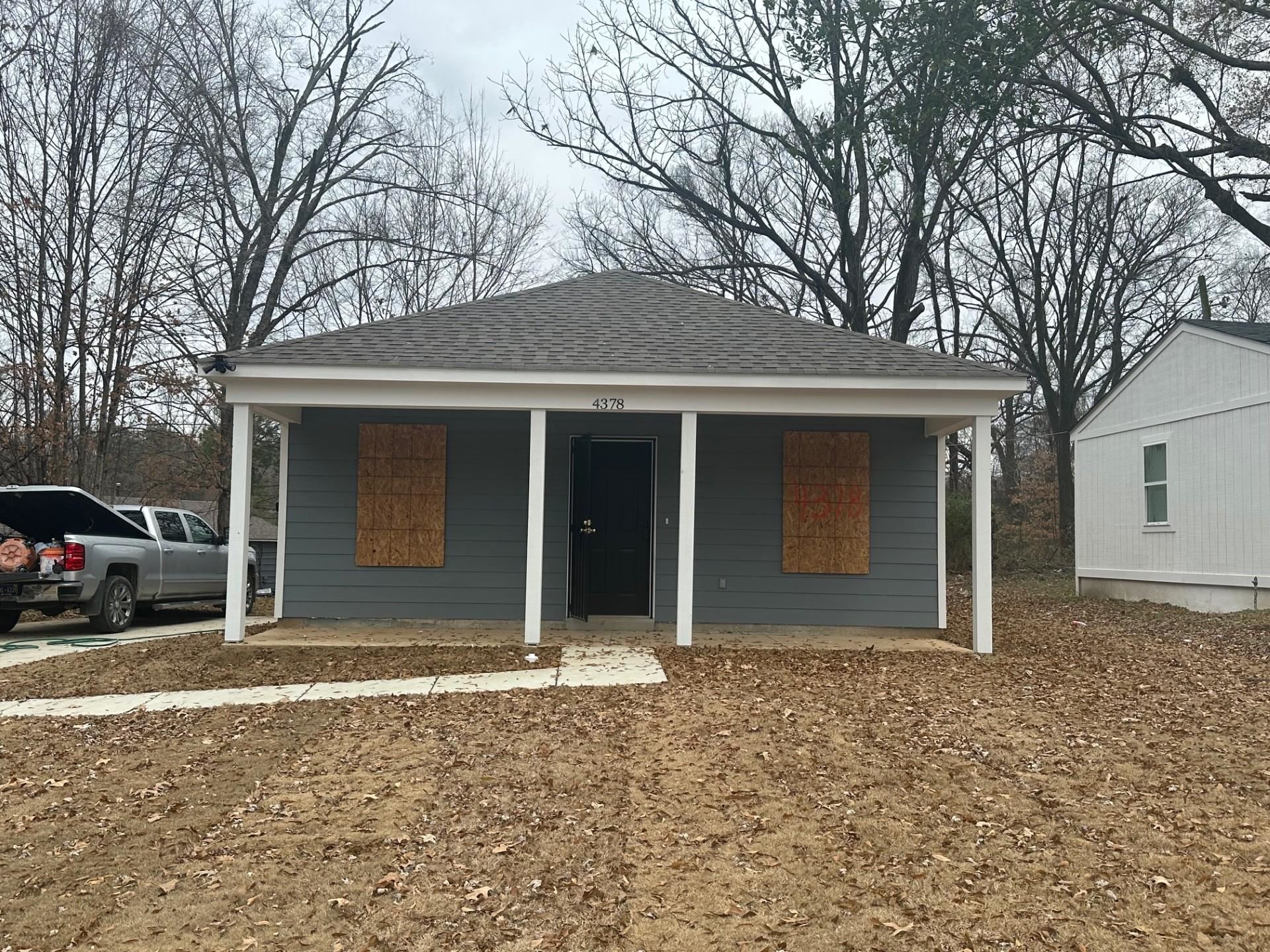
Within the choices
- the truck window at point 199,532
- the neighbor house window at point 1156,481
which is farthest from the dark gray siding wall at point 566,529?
the neighbor house window at point 1156,481

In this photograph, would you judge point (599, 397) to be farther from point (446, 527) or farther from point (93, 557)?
point (93, 557)

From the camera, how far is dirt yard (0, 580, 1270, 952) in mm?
3230

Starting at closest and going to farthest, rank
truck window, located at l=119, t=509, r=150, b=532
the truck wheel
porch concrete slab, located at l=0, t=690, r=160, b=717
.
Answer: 1. porch concrete slab, located at l=0, t=690, r=160, b=717
2. the truck wheel
3. truck window, located at l=119, t=509, r=150, b=532

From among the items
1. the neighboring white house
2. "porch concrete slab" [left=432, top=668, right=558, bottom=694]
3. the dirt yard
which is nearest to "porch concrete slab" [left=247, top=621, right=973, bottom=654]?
"porch concrete slab" [left=432, top=668, right=558, bottom=694]

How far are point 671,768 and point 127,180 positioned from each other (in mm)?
14267

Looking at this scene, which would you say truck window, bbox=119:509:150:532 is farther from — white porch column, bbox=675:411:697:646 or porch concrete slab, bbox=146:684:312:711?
white porch column, bbox=675:411:697:646

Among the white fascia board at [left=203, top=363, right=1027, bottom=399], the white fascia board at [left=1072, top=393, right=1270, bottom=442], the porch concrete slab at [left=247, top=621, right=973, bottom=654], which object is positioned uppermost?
the white fascia board at [left=1072, top=393, right=1270, bottom=442]

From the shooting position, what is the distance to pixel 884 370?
27.9 feet

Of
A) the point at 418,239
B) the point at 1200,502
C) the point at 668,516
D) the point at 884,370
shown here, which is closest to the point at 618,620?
the point at 668,516

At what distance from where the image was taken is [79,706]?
21.2 feet

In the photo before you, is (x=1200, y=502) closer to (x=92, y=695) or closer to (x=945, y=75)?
(x=945, y=75)

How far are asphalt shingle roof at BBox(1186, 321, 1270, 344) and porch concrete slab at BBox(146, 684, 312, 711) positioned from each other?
1213 cm

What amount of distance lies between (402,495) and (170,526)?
12.7 feet

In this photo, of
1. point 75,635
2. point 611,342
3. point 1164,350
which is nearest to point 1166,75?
point 1164,350
